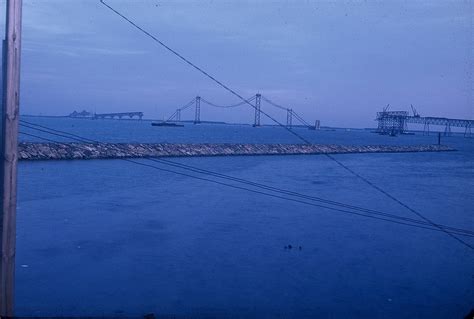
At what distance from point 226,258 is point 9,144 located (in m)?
4.59

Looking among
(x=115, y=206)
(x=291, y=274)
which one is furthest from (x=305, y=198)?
(x=291, y=274)

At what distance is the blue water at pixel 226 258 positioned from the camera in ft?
17.1

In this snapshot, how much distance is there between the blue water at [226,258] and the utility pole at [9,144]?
197 centimetres

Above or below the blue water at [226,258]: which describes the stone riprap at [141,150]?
above

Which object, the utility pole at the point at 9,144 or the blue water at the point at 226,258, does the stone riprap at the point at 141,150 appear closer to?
the blue water at the point at 226,258

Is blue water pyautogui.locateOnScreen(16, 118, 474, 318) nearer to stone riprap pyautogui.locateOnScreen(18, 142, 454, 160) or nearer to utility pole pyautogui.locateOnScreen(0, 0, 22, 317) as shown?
utility pole pyautogui.locateOnScreen(0, 0, 22, 317)

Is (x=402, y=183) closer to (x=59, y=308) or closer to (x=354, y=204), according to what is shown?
(x=354, y=204)

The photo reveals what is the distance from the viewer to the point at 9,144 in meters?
2.74

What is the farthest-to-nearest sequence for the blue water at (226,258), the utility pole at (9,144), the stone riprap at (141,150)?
the stone riprap at (141,150)
the blue water at (226,258)
the utility pole at (9,144)

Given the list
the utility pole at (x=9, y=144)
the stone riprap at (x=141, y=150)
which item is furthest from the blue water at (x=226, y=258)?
the stone riprap at (x=141, y=150)

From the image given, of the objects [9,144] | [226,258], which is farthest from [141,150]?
[9,144]

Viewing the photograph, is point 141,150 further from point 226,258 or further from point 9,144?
point 9,144

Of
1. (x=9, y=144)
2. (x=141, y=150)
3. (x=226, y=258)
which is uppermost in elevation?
(x=9, y=144)

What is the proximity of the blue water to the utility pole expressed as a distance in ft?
6.46
